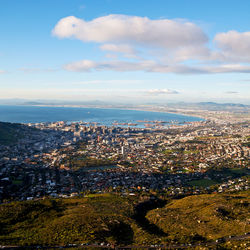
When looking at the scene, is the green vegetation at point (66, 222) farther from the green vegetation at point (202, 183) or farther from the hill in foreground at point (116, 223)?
the green vegetation at point (202, 183)

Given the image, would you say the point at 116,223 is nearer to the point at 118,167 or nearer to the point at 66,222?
the point at 66,222

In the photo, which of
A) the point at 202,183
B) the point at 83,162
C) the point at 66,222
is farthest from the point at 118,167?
the point at 66,222

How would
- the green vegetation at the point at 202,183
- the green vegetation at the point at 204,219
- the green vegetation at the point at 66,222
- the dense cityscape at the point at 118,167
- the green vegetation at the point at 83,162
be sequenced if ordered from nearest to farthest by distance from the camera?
the green vegetation at the point at 204,219 < the green vegetation at the point at 66,222 < the dense cityscape at the point at 118,167 < the green vegetation at the point at 202,183 < the green vegetation at the point at 83,162

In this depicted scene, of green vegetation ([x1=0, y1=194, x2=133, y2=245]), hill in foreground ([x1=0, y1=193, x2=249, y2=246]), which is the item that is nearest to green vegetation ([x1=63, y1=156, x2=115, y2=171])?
green vegetation ([x1=0, y1=194, x2=133, y2=245])

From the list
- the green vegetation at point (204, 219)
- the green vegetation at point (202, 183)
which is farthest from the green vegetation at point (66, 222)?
the green vegetation at point (202, 183)

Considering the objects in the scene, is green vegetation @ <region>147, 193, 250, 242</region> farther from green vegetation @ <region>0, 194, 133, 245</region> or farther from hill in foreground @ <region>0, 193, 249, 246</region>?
green vegetation @ <region>0, 194, 133, 245</region>

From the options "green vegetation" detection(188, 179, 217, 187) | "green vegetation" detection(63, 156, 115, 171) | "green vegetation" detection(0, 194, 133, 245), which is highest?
"green vegetation" detection(0, 194, 133, 245)

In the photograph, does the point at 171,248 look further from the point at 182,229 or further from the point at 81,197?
the point at 81,197

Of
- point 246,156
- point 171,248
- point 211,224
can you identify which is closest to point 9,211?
point 171,248
